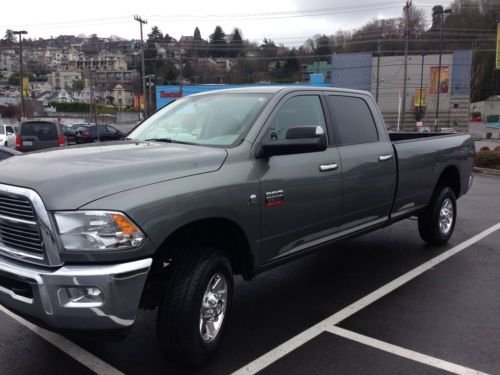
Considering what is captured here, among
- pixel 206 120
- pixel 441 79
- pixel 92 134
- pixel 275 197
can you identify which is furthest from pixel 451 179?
pixel 441 79

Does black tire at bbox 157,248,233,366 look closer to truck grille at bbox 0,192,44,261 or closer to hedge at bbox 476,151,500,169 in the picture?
truck grille at bbox 0,192,44,261

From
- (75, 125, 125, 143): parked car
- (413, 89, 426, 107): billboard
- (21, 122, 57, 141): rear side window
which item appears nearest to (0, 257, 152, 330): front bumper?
(21, 122, 57, 141): rear side window

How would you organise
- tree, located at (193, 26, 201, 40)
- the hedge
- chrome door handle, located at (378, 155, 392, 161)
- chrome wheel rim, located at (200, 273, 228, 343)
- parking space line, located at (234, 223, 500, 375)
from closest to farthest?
chrome wheel rim, located at (200, 273, 228, 343) < parking space line, located at (234, 223, 500, 375) < chrome door handle, located at (378, 155, 392, 161) < the hedge < tree, located at (193, 26, 201, 40)

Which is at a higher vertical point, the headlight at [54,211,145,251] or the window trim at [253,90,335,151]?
the window trim at [253,90,335,151]

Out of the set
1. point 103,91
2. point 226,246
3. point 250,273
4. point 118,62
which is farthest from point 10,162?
point 118,62

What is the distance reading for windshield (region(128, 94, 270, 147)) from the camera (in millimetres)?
3984

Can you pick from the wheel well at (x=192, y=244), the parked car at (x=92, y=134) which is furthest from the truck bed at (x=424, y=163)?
the parked car at (x=92, y=134)

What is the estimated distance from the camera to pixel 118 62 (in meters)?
157

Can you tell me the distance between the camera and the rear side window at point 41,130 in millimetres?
16781

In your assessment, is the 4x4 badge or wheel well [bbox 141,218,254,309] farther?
the 4x4 badge

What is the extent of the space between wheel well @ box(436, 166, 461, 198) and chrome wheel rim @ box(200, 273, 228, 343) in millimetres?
4101

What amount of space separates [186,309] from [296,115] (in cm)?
202

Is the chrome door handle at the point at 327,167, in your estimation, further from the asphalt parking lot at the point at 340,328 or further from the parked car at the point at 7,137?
the parked car at the point at 7,137

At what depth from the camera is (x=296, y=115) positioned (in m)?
4.37
